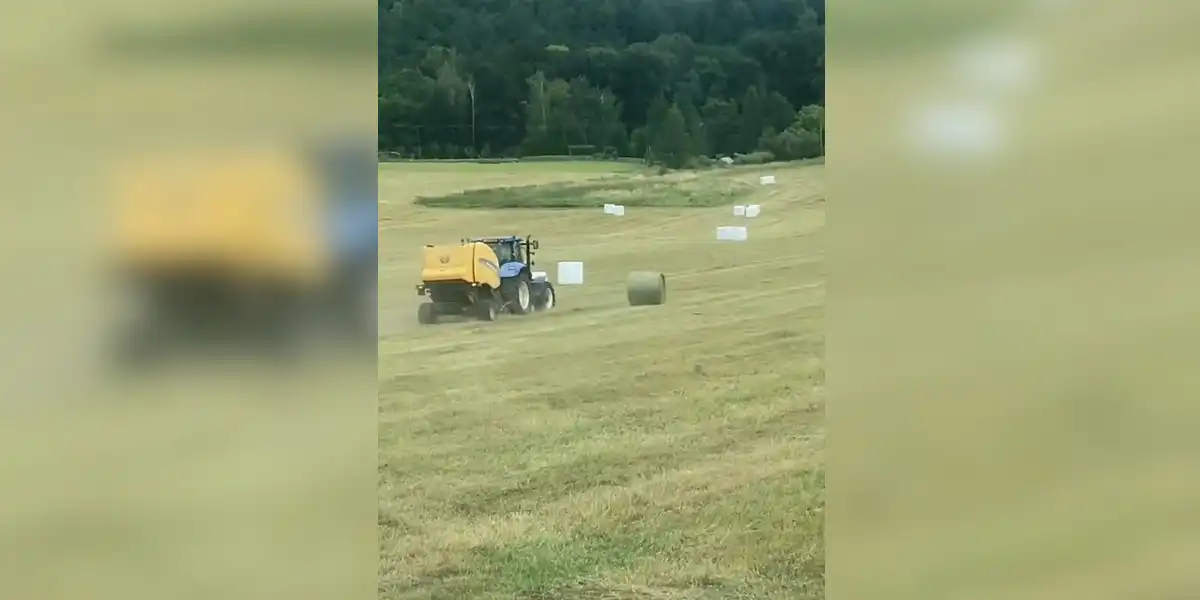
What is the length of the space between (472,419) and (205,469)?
569 mm

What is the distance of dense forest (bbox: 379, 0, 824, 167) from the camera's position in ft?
7.01

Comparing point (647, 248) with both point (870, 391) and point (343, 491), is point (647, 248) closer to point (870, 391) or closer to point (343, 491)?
point (870, 391)

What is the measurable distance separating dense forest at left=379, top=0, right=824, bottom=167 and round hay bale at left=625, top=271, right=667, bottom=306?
0.26 meters

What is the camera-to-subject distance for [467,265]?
7.10 feet

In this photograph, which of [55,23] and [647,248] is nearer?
[55,23]

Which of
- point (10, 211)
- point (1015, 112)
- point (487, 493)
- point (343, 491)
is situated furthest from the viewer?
point (487, 493)

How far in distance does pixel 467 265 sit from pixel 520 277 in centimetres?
12

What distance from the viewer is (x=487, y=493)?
2.14 meters

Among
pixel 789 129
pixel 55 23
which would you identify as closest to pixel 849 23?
pixel 789 129

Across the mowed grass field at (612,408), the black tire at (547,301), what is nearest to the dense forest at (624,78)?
the mowed grass field at (612,408)

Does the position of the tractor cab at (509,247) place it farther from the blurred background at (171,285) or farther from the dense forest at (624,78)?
the blurred background at (171,285)

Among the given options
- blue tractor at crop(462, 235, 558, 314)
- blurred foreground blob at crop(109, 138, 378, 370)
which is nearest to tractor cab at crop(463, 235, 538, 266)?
blue tractor at crop(462, 235, 558, 314)

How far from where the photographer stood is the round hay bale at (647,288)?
2.24 meters

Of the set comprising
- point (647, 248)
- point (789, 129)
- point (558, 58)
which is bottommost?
point (647, 248)
